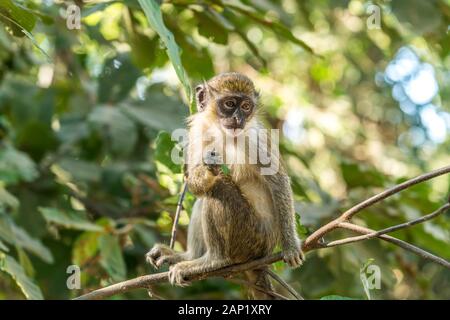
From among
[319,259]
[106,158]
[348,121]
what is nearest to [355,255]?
[319,259]

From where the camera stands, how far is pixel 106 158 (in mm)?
8062

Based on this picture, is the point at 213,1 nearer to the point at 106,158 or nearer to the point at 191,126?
the point at 191,126

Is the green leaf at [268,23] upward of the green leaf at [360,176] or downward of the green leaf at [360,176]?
upward

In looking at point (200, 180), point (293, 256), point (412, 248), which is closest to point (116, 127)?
point (200, 180)

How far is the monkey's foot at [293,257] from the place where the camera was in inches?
175

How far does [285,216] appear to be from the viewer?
4684mm

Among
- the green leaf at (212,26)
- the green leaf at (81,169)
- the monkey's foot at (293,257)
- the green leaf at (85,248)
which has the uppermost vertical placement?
the green leaf at (212,26)

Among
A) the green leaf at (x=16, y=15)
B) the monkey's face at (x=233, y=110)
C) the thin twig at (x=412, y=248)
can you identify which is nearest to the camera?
the thin twig at (x=412, y=248)

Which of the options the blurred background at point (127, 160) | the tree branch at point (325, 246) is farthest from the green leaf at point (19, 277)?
the tree branch at point (325, 246)

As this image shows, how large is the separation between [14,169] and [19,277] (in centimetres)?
213

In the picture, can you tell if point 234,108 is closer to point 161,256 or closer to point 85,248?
point 161,256

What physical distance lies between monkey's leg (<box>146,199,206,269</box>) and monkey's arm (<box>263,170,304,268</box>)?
626 mm

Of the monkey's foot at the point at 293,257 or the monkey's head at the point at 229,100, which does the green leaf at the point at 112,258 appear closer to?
the monkey's head at the point at 229,100
